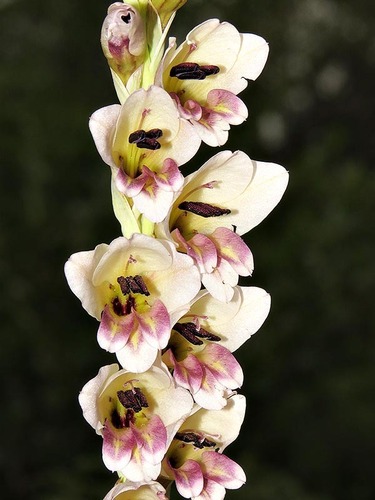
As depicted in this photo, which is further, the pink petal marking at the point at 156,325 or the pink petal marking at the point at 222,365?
the pink petal marking at the point at 222,365

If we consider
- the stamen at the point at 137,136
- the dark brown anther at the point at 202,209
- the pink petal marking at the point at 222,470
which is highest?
the stamen at the point at 137,136

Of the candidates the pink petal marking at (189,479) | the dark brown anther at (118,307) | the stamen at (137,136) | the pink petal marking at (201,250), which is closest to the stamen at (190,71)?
the stamen at (137,136)

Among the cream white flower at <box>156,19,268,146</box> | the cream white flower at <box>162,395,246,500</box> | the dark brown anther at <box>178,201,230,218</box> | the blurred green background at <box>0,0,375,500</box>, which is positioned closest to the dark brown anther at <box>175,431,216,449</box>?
the cream white flower at <box>162,395,246,500</box>

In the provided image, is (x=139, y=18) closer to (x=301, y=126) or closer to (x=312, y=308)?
(x=312, y=308)

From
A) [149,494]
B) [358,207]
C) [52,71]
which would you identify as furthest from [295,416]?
[149,494]

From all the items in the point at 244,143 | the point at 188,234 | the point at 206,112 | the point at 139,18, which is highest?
the point at 139,18

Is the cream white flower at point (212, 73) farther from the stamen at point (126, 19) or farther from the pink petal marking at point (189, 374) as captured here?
the pink petal marking at point (189, 374)
